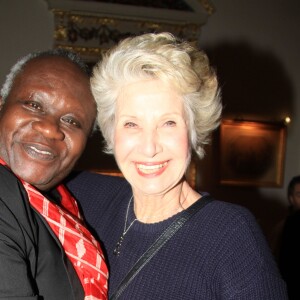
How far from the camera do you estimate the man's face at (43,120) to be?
165 cm

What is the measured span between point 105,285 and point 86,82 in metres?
0.78

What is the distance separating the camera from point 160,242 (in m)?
1.67

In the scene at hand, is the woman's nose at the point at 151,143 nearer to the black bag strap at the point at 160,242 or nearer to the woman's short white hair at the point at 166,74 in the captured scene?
the woman's short white hair at the point at 166,74

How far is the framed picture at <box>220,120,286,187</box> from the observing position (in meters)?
6.06

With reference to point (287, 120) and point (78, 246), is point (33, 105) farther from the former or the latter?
point (287, 120)

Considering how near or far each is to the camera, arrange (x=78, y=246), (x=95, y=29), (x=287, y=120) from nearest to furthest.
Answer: (x=78, y=246), (x=95, y=29), (x=287, y=120)

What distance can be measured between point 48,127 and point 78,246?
45 cm

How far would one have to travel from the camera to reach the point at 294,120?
646 centimetres

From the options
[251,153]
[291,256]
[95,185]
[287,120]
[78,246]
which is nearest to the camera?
[78,246]

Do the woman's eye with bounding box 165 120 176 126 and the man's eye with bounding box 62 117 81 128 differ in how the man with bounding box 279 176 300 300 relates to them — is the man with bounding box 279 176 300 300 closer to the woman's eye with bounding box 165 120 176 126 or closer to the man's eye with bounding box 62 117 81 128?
the woman's eye with bounding box 165 120 176 126

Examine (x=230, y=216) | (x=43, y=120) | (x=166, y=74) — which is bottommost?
(x=230, y=216)

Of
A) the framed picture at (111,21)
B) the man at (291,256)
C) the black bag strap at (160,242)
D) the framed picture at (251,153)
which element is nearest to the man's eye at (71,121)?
the black bag strap at (160,242)

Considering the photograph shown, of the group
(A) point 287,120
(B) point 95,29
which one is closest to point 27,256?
(B) point 95,29

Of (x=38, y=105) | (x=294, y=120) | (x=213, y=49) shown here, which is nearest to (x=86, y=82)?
(x=38, y=105)
